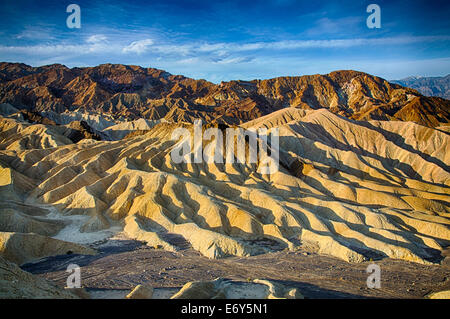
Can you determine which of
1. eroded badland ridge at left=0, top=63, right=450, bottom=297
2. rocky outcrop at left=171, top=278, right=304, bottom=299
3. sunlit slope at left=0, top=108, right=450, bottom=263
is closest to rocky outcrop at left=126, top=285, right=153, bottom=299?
rocky outcrop at left=171, top=278, right=304, bottom=299

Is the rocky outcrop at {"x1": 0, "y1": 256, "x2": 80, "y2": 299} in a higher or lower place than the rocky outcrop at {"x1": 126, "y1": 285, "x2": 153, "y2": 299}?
higher

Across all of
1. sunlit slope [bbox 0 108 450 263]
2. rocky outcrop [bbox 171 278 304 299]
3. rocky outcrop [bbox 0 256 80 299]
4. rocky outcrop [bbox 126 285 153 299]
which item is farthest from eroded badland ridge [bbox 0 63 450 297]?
rocky outcrop [bbox 171 278 304 299]

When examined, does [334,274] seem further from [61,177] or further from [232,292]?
[61,177]

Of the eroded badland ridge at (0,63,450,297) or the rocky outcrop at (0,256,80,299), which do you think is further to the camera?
the eroded badland ridge at (0,63,450,297)

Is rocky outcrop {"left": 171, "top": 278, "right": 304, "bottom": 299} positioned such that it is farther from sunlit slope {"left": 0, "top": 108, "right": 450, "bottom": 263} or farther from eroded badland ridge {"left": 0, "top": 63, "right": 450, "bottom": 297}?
sunlit slope {"left": 0, "top": 108, "right": 450, "bottom": 263}

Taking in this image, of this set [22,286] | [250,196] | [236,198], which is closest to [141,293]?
[22,286]

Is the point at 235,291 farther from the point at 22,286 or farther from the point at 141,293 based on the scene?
the point at 22,286

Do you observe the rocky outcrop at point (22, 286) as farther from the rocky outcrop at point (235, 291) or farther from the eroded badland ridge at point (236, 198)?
the rocky outcrop at point (235, 291)

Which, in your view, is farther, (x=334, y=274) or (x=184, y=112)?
(x=184, y=112)

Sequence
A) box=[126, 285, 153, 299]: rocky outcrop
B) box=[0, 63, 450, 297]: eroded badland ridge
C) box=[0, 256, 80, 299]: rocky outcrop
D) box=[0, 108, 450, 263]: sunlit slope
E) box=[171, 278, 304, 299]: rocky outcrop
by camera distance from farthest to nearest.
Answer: box=[0, 108, 450, 263]: sunlit slope → box=[0, 63, 450, 297]: eroded badland ridge → box=[126, 285, 153, 299]: rocky outcrop → box=[171, 278, 304, 299]: rocky outcrop → box=[0, 256, 80, 299]: rocky outcrop

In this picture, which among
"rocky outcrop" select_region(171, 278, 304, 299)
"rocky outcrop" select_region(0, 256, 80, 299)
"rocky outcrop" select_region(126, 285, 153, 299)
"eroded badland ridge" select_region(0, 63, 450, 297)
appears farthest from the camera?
"eroded badland ridge" select_region(0, 63, 450, 297)
